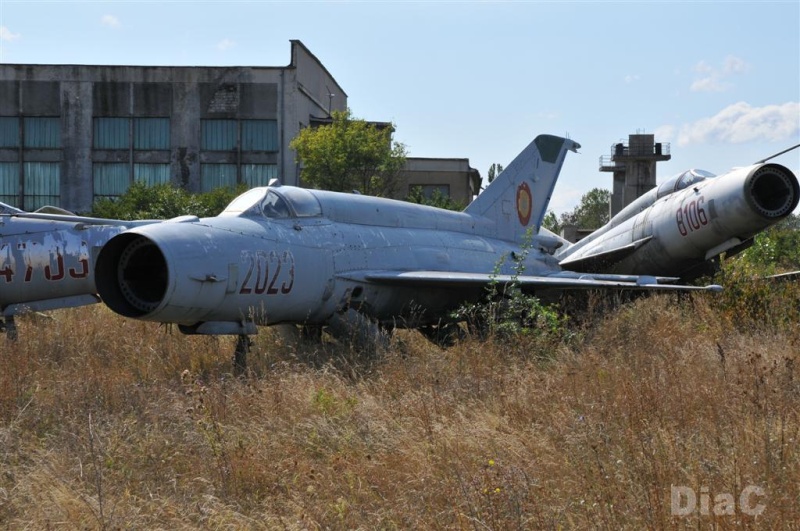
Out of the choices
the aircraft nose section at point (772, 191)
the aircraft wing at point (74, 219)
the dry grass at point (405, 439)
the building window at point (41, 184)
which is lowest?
the dry grass at point (405, 439)

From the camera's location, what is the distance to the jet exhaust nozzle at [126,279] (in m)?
8.77

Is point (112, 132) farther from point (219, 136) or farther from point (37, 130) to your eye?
point (219, 136)

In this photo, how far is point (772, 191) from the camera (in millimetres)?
14586

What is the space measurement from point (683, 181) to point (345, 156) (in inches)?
1044

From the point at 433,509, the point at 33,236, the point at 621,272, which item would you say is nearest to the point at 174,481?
the point at 433,509

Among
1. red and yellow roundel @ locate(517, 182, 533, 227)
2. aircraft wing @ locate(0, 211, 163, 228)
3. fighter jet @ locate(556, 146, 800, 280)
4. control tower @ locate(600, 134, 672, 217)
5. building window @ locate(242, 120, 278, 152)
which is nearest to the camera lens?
aircraft wing @ locate(0, 211, 163, 228)

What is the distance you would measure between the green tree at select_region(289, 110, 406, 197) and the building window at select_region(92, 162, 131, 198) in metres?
9.08

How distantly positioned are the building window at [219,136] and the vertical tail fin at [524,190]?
3076 centimetres

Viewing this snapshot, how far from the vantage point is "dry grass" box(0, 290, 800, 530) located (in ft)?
16.6

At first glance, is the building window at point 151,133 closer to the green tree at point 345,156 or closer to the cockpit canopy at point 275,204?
the green tree at point 345,156

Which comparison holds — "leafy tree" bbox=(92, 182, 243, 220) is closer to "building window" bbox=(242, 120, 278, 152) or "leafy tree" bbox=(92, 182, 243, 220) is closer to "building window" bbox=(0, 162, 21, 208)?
"building window" bbox=(242, 120, 278, 152)

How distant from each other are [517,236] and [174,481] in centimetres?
1015

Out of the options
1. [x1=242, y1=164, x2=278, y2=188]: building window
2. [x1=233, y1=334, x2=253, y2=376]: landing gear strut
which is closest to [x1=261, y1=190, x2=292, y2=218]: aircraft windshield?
[x1=233, y1=334, x2=253, y2=376]: landing gear strut
